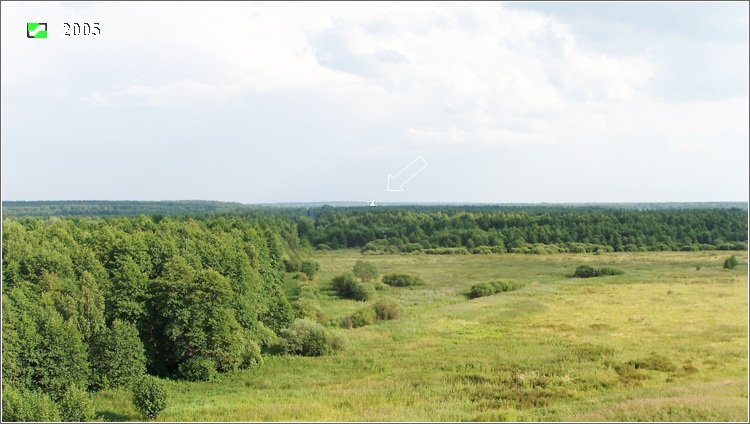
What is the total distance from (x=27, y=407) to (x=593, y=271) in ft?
221

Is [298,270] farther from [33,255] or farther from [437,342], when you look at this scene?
[33,255]

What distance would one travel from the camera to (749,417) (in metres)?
21.0

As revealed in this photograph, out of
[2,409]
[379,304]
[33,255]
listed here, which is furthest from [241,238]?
[2,409]

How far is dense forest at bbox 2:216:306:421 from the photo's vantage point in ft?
82.5

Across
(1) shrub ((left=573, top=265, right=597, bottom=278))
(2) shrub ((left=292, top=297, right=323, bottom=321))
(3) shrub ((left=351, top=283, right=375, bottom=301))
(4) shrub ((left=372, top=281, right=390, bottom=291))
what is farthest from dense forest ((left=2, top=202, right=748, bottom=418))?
(1) shrub ((left=573, top=265, right=597, bottom=278))

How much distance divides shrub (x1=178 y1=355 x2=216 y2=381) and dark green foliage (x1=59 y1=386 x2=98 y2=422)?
8.20 meters

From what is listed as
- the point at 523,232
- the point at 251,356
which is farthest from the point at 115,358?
the point at 523,232

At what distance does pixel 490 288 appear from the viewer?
61.4m

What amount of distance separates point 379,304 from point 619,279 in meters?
35.1

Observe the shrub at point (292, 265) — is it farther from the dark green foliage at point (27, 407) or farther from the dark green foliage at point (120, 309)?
the dark green foliage at point (27, 407)

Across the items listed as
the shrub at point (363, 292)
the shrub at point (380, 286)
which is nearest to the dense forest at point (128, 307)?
the shrub at point (363, 292)

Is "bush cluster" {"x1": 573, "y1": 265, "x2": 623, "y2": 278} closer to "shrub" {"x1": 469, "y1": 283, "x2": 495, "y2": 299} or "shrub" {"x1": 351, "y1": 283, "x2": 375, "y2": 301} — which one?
"shrub" {"x1": 469, "y1": 283, "x2": 495, "y2": 299}

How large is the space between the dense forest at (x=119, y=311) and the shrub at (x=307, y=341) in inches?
100

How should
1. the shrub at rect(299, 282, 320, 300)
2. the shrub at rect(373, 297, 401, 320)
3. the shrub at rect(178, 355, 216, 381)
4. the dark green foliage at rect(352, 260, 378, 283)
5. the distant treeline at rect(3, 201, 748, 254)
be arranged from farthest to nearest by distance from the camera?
the distant treeline at rect(3, 201, 748, 254), the dark green foliage at rect(352, 260, 378, 283), the shrub at rect(299, 282, 320, 300), the shrub at rect(373, 297, 401, 320), the shrub at rect(178, 355, 216, 381)
